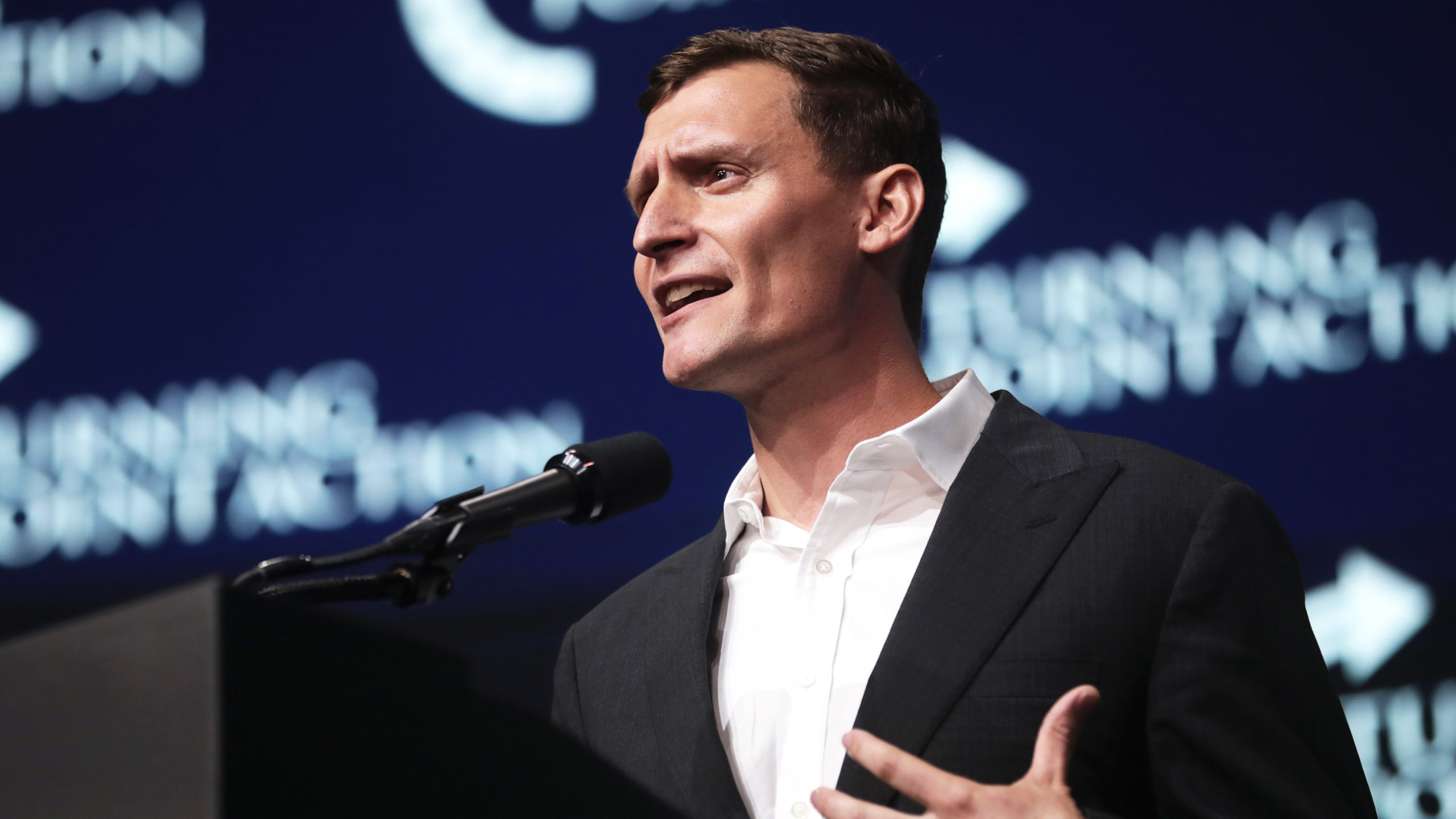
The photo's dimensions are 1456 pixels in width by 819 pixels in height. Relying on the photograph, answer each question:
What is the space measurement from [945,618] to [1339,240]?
4.37ft

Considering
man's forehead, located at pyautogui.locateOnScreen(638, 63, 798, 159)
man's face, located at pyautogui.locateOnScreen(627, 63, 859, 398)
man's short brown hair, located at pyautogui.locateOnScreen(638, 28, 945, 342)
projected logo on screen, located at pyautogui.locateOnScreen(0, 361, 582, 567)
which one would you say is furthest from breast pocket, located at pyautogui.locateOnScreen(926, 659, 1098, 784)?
projected logo on screen, located at pyautogui.locateOnScreen(0, 361, 582, 567)

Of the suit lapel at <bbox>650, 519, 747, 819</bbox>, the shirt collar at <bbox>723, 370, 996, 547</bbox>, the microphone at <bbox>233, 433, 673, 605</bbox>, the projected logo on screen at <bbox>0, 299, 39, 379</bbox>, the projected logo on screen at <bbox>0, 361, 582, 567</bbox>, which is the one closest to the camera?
the microphone at <bbox>233, 433, 673, 605</bbox>

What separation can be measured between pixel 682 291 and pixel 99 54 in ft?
7.59

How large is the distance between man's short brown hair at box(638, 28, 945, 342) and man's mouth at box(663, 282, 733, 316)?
0.30m

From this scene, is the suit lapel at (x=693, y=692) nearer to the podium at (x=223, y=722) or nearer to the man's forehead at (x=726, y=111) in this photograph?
the man's forehead at (x=726, y=111)

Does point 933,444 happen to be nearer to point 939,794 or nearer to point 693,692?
point 693,692

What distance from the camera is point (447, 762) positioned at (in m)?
0.77

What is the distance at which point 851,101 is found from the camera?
80.8 inches

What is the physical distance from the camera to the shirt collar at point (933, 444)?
1.71 meters

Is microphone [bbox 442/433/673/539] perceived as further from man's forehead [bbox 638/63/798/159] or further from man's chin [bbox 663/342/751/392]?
man's forehead [bbox 638/63/798/159]

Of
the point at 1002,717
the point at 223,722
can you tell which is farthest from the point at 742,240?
the point at 223,722

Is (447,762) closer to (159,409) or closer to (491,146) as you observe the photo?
(491,146)

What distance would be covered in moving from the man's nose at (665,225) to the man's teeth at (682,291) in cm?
6

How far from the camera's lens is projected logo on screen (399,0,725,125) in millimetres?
2811
